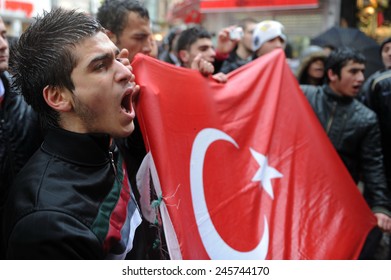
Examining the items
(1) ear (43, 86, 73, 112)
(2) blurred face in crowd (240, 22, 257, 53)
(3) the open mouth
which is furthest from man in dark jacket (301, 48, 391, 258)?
(1) ear (43, 86, 73, 112)

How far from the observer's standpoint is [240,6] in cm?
1139

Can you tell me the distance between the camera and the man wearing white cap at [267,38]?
3.96 metres

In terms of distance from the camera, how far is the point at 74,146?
4.49 feet

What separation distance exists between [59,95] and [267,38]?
292 centimetres

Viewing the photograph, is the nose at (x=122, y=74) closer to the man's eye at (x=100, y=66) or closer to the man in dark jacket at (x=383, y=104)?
the man's eye at (x=100, y=66)

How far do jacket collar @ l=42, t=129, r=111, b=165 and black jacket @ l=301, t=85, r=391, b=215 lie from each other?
195 centimetres

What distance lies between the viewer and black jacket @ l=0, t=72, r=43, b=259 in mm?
1846

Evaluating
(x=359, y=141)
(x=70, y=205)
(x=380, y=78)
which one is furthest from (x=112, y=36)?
(x=380, y=78)

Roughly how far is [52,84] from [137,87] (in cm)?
46

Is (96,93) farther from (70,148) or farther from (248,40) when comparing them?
(248,40)

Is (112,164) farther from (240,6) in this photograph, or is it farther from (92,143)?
(240,6)

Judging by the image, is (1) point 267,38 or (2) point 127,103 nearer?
(2) point 127,103

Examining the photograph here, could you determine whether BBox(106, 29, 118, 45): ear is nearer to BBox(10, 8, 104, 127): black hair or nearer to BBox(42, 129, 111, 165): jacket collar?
BBox(10, 8, 104, 127): black hair
